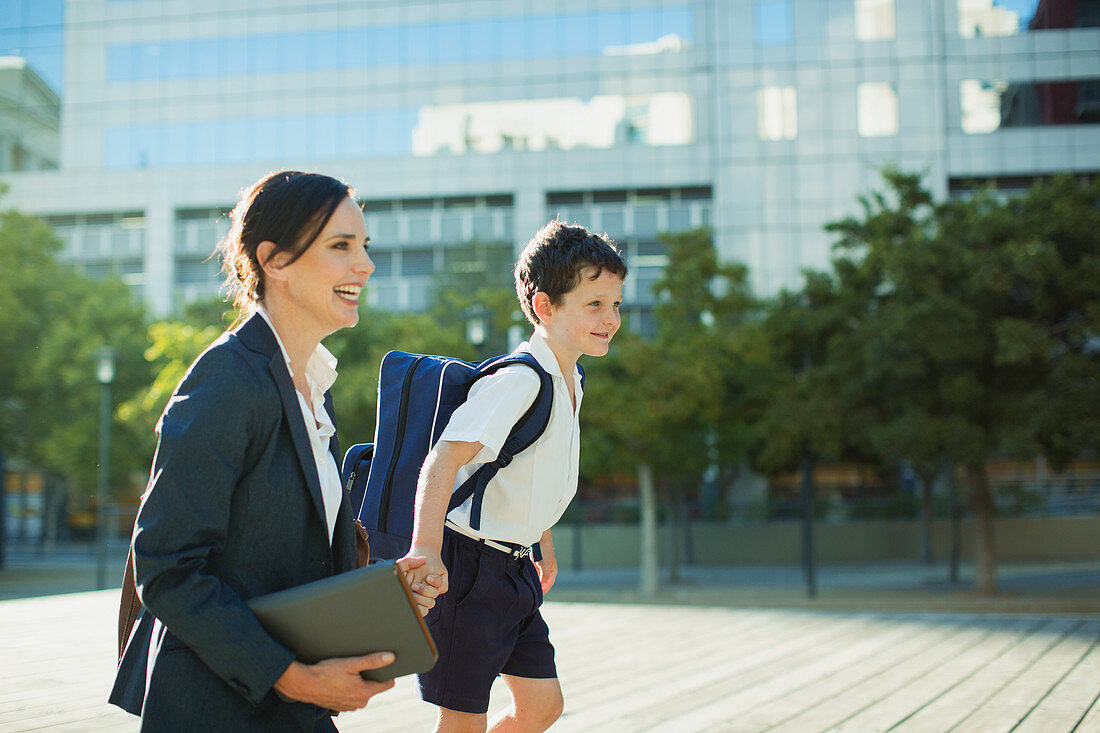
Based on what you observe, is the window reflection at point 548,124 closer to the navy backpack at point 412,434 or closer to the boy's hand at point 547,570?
the boy's hand at point 547,570

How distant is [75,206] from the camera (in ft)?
131

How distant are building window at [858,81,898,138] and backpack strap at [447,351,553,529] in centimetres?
3568

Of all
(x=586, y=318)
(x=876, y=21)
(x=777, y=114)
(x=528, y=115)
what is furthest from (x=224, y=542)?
(x=876, y=21)

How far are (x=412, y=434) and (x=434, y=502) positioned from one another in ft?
1.32

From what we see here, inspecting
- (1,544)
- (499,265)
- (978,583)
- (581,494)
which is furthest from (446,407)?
(499,265)

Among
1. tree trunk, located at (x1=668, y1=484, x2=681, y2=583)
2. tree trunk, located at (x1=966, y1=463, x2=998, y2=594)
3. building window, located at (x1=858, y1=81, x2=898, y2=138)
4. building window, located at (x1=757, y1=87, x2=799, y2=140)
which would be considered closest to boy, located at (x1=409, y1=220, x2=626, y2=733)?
tree trunk, located at (x1=966, y1=463, x2=998, y2=594)

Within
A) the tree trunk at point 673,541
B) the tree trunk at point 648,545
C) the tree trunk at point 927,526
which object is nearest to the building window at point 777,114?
the tree trunk at point 927,526

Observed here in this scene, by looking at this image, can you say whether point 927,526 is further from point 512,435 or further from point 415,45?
point 415,45

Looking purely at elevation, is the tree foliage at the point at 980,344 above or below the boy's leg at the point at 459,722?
above

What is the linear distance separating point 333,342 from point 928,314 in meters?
13.2

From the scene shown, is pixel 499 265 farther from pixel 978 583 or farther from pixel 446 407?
pixel 446 407

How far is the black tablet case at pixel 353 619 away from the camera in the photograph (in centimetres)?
175

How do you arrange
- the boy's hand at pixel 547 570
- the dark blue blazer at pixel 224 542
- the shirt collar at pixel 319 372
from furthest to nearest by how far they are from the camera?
1. the boy's hand at pixel 547 570
2. the shirt collar at pixel 319 372
3. the dark blue blazer at pixel 224 542

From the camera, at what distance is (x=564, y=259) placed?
10.5ft
